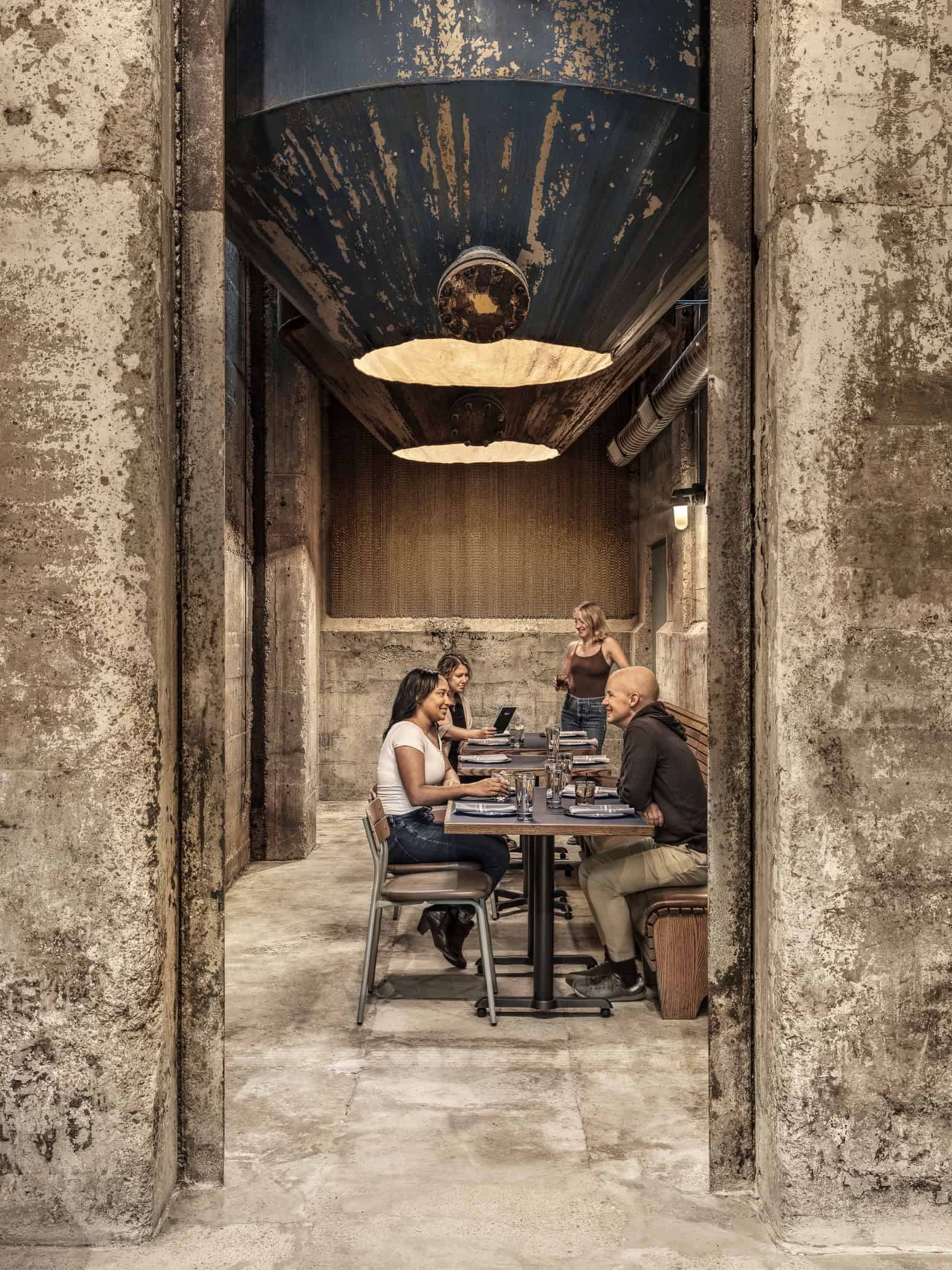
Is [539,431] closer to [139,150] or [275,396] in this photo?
[275,396]

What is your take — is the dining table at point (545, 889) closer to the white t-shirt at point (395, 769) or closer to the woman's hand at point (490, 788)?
the woman's hand at point (490, 788)

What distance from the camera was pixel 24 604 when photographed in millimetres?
2775

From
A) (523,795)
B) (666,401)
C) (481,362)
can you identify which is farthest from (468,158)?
(666,401)

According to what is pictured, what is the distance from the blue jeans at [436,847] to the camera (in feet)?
16.1

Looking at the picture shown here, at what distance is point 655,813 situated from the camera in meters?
4.76

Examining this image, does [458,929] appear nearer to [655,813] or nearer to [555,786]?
[555,786]

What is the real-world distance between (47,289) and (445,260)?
6.24 feet

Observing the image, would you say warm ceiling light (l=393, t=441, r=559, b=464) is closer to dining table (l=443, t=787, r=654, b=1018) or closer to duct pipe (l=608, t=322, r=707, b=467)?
duct pipe (l=608, t=322, r=707, b=467)

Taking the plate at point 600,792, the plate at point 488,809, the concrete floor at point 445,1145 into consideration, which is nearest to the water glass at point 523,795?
the plate at point 488,809

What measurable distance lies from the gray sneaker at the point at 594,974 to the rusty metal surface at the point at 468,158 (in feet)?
9.23

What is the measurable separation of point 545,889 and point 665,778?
0.70 metres

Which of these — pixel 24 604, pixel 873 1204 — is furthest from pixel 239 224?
pixel 873 1204

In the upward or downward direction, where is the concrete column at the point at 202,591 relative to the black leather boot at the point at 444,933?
upward

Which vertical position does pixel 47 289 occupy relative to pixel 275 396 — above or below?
below
